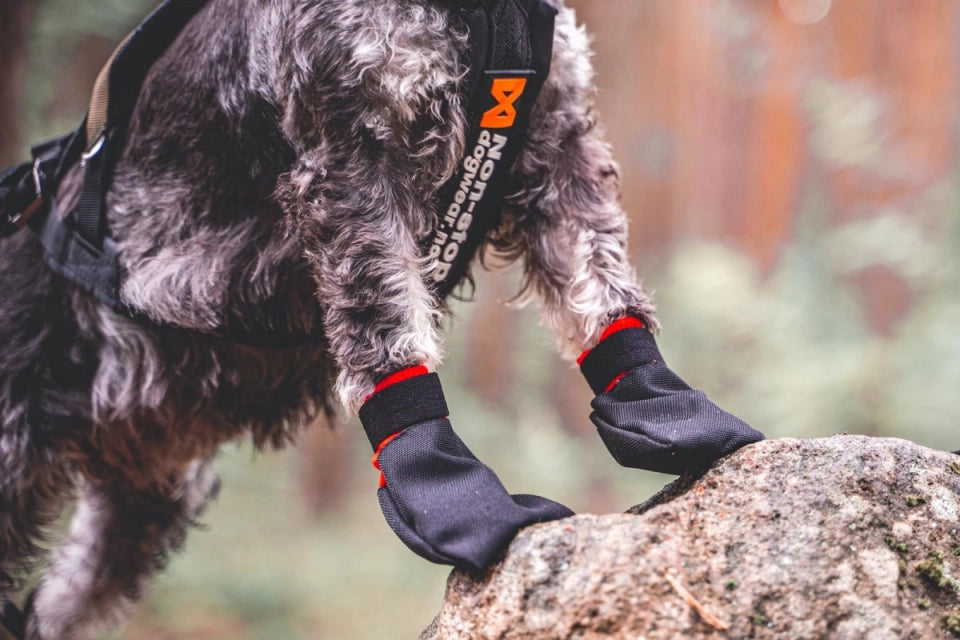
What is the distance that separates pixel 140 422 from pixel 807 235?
16.6ft

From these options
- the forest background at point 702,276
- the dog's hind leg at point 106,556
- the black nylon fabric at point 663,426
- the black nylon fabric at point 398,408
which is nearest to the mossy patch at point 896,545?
the black nylon fabric at point 663,426

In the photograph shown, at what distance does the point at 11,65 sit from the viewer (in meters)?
4.94

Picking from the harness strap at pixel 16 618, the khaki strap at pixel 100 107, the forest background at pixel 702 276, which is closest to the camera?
the khaki strap at pixel 100 107

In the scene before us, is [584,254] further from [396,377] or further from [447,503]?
[447,503]

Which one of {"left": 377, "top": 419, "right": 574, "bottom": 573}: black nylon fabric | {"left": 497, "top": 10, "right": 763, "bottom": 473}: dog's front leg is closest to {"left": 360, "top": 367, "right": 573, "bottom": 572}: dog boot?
{"left": 377, "top": 419, "right": 574, "bottom": 573}: black nylon fabric

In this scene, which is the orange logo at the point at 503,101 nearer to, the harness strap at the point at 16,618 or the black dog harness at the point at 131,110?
the black dog harness at the point at 131,110

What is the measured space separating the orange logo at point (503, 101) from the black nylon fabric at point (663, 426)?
0.73 meters

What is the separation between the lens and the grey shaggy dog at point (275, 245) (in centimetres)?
190

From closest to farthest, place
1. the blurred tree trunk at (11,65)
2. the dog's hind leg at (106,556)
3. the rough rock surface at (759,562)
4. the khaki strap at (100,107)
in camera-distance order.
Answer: the rough rock surface at (759,562) → the khaki strap at (100,107) → the dog's hind leg at (106,556) → the blurred tree trunk at (11,65)

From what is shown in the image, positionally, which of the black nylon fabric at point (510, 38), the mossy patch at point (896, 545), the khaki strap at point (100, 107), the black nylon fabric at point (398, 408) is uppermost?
the black nylon fabric at point (510, 38)

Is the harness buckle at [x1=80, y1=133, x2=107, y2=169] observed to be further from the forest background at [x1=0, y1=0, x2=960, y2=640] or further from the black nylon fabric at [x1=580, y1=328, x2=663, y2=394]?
the forest background at [x1=0, y1=0, x2=960, y2=640]

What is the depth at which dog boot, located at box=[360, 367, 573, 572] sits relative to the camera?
1689 mm

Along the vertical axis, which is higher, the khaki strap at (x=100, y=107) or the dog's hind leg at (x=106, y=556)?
the khaki strap at (x=100, y=107)

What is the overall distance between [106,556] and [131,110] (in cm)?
185
